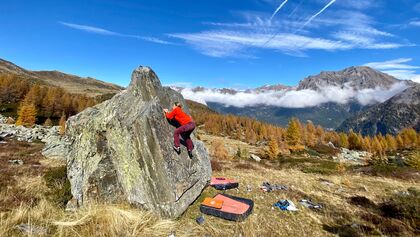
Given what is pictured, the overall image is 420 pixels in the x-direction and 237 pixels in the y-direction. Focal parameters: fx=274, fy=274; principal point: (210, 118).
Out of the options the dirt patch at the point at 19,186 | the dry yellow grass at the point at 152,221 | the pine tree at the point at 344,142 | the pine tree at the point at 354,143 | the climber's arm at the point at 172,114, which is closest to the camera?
the dry yellow grass at the point at 152,221

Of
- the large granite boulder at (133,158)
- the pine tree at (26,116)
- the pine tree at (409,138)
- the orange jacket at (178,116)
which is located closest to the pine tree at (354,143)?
the pine tree at (409,138)

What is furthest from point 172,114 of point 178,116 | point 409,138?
point 409,138

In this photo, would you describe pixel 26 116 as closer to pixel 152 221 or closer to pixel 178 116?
pixel 178 116

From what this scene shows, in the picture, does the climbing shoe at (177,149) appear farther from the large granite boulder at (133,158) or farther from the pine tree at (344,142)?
the pine tree at (344,142)

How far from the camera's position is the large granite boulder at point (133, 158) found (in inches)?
475

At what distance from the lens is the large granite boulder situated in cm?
1206

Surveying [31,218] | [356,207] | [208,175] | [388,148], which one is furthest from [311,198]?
[388,148]

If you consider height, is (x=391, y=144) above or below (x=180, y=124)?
below

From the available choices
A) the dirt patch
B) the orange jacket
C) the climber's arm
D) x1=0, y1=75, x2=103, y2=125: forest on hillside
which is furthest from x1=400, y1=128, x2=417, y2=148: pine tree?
the dirt patch

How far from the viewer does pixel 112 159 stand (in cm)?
1355

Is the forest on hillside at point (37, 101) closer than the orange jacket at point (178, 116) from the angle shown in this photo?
No

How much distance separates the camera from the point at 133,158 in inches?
489

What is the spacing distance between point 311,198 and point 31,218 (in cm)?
1494

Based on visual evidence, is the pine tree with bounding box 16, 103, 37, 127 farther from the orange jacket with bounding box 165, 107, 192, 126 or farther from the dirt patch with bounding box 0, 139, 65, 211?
the orange jacket with bounding box 165, 107, 192, 126
